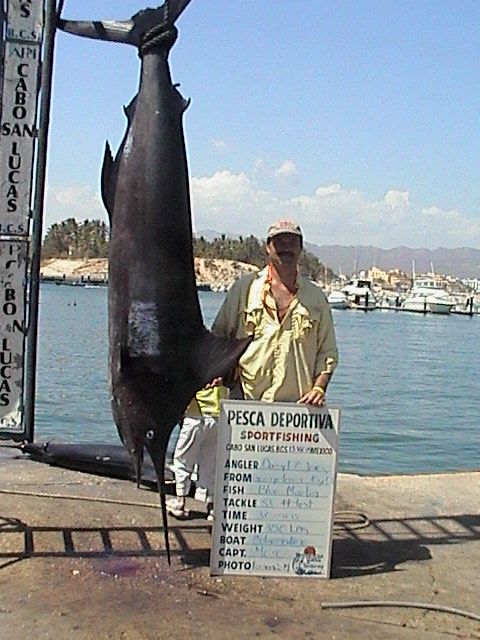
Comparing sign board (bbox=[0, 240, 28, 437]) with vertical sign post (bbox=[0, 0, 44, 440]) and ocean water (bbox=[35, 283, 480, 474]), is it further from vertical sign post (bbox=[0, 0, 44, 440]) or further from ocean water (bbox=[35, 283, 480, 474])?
ocean water (bbox=[35, 283, 480, 474])

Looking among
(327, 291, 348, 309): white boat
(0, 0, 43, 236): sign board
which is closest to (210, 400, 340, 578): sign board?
(0, 0, 43, 236): sign board

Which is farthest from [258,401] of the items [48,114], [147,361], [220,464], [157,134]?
[48,114]

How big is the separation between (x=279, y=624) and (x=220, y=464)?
86 cm

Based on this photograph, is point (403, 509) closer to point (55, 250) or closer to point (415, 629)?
point (415, 629)

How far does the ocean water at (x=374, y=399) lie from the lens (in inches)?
624

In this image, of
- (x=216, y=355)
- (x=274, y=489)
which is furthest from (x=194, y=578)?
(x=216, y=355)

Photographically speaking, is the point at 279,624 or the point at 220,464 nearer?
the point at 279,624

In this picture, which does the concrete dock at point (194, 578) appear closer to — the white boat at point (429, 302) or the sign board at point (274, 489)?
the sign board at point (274, 489)

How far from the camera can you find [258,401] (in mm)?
4535

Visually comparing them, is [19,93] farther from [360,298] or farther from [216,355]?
[360,298]

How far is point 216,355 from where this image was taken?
4258 millimetres

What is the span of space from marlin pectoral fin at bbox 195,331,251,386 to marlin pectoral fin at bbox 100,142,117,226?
704 mm

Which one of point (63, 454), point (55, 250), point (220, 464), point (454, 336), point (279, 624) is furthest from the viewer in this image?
point (55, 250)

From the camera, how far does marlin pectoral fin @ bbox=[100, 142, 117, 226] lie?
4051 millimetres
